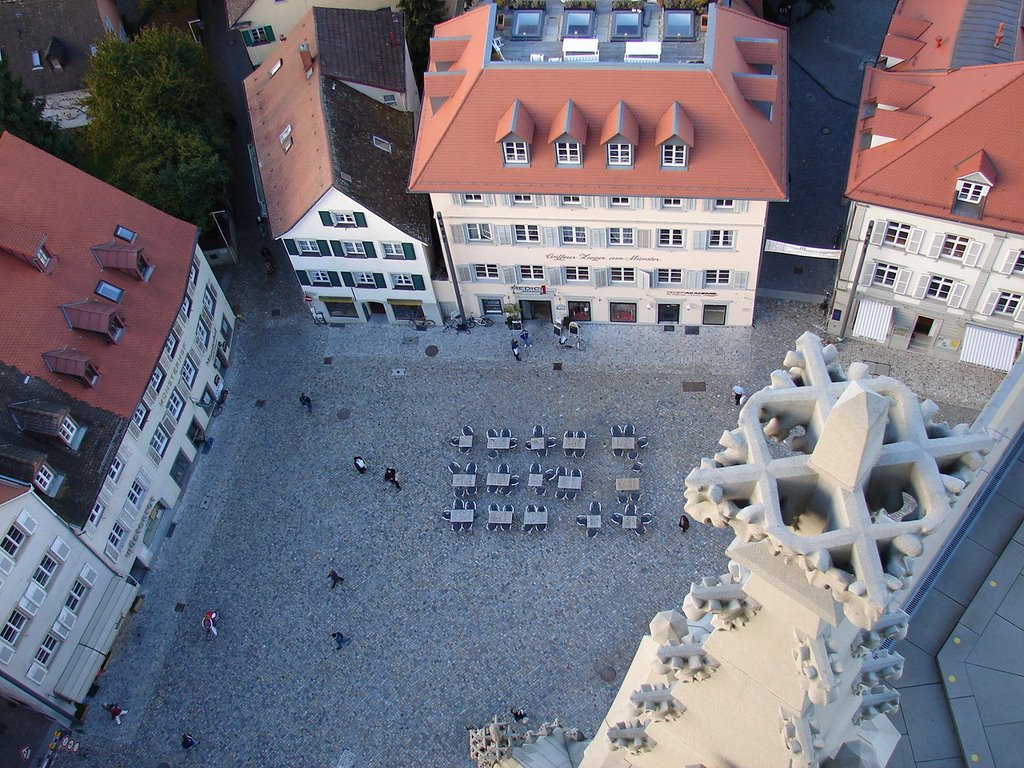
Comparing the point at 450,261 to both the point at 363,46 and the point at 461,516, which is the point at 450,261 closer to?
the point at 461,516

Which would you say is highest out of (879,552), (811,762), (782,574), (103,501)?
(879,552)

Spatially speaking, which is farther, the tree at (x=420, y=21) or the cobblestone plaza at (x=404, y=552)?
the tree at (x=420, y=21)

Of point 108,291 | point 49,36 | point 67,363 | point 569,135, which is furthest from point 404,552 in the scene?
point 49,36

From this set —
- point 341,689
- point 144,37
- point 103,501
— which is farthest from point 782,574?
point 144,37

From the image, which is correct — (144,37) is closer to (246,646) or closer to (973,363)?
(246,646)

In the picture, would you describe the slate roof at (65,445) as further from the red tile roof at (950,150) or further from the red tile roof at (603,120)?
the red tile roof at (950,150)

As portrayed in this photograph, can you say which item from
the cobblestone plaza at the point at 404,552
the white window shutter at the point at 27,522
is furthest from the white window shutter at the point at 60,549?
the cobblestone plaza at the point at 404,552

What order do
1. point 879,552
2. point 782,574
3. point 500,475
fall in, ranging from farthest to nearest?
point 500,475 < point 782,574 < point 879,552

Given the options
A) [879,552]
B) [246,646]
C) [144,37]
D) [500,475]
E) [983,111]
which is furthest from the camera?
[144,37]
